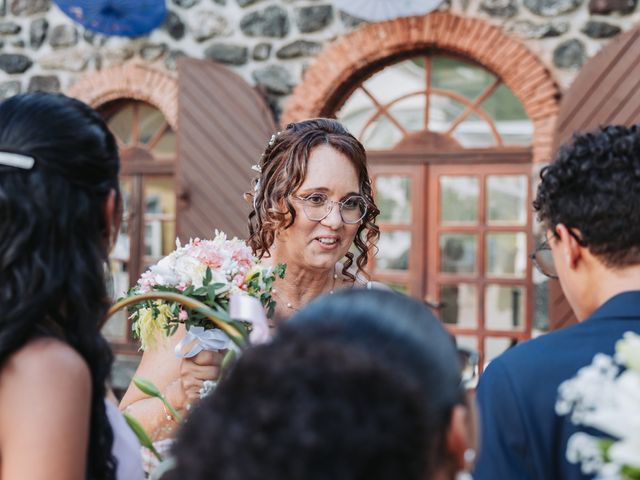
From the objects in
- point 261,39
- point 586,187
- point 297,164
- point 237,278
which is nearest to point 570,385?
point 586,187

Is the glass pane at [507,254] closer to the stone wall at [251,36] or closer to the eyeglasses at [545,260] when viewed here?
the stone wall at [251,36]

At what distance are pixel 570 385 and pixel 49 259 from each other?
2.57 ft

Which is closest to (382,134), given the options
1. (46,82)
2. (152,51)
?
(152,51)

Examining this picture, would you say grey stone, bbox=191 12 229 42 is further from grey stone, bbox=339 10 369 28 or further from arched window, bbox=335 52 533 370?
arched window, bbox=335 52 533 370

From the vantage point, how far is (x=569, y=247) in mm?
1666

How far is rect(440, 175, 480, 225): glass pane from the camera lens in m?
5.67

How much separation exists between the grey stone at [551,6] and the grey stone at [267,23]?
1.65m

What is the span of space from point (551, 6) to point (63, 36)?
3666 millimetres

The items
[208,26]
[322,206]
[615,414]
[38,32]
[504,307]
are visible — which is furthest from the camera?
[38,32]

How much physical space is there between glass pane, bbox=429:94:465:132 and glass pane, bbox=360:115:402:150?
251mm

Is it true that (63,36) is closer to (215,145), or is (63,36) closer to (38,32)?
(38,32)

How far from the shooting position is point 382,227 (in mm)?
5848

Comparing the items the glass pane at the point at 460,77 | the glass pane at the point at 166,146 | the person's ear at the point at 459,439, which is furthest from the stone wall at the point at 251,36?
the person's ear at the point at 459,439

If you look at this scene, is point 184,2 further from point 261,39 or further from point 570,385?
point 570,385
